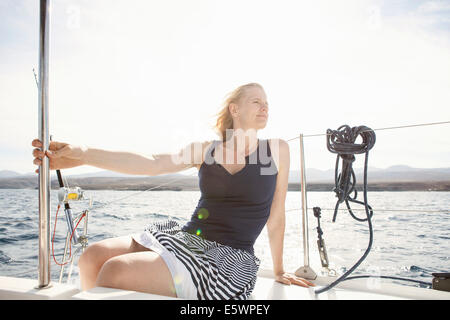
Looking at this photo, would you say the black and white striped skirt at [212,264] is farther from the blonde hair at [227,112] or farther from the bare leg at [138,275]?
the blonde hair at [227,112]

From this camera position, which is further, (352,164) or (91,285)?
(352,164)

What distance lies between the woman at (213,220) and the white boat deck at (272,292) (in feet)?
0.21

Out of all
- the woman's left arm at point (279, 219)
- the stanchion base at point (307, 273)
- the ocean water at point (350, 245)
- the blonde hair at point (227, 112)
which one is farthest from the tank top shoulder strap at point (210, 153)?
the stanchion base at point (307, 273)

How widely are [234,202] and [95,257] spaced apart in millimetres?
592

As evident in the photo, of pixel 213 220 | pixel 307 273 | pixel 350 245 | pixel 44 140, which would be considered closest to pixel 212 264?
pixel 213 220

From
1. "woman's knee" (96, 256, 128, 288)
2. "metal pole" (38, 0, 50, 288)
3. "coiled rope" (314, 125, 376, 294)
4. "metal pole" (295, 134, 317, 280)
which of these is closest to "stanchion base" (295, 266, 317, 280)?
"metal pole" (295, 134, 317, 280)

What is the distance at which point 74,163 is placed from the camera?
1.11 m

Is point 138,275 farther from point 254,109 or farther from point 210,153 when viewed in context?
point 254,109

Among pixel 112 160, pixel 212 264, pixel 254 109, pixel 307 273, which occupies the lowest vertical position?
pixel 307 273

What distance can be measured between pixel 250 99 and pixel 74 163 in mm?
896

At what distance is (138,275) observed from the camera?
89 cm

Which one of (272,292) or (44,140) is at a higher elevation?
(44,140)
